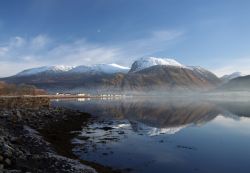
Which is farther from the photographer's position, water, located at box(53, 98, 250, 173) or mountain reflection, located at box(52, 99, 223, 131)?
mountain reflection, located at box(52, 99, 223, 131)

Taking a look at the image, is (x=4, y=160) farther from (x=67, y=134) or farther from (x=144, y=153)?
(x=67, y=134)

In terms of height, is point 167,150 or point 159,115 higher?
point 159,115

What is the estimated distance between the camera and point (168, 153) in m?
28.3

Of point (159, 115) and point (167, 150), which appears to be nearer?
point (167, 150)

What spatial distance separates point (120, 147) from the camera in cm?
3103

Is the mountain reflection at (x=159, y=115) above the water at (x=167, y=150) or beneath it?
above

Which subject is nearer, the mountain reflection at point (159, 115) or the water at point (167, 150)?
the water at point (167, 150)

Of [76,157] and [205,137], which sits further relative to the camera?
[205,137]

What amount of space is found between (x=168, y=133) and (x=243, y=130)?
11172 mm

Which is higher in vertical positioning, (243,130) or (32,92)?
(32,92)

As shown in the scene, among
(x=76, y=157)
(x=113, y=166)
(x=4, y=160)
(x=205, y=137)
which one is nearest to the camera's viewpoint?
(x=4, y=160)

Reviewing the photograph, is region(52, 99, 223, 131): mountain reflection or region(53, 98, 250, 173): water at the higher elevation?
Answer: region(52, 99, 223, 131): mountain reflection

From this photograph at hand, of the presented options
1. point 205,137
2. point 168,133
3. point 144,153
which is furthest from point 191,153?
point 168,133

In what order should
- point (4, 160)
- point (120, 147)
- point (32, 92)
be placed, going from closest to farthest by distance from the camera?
point (4, 160), point (120, 147), point (32, 92)
